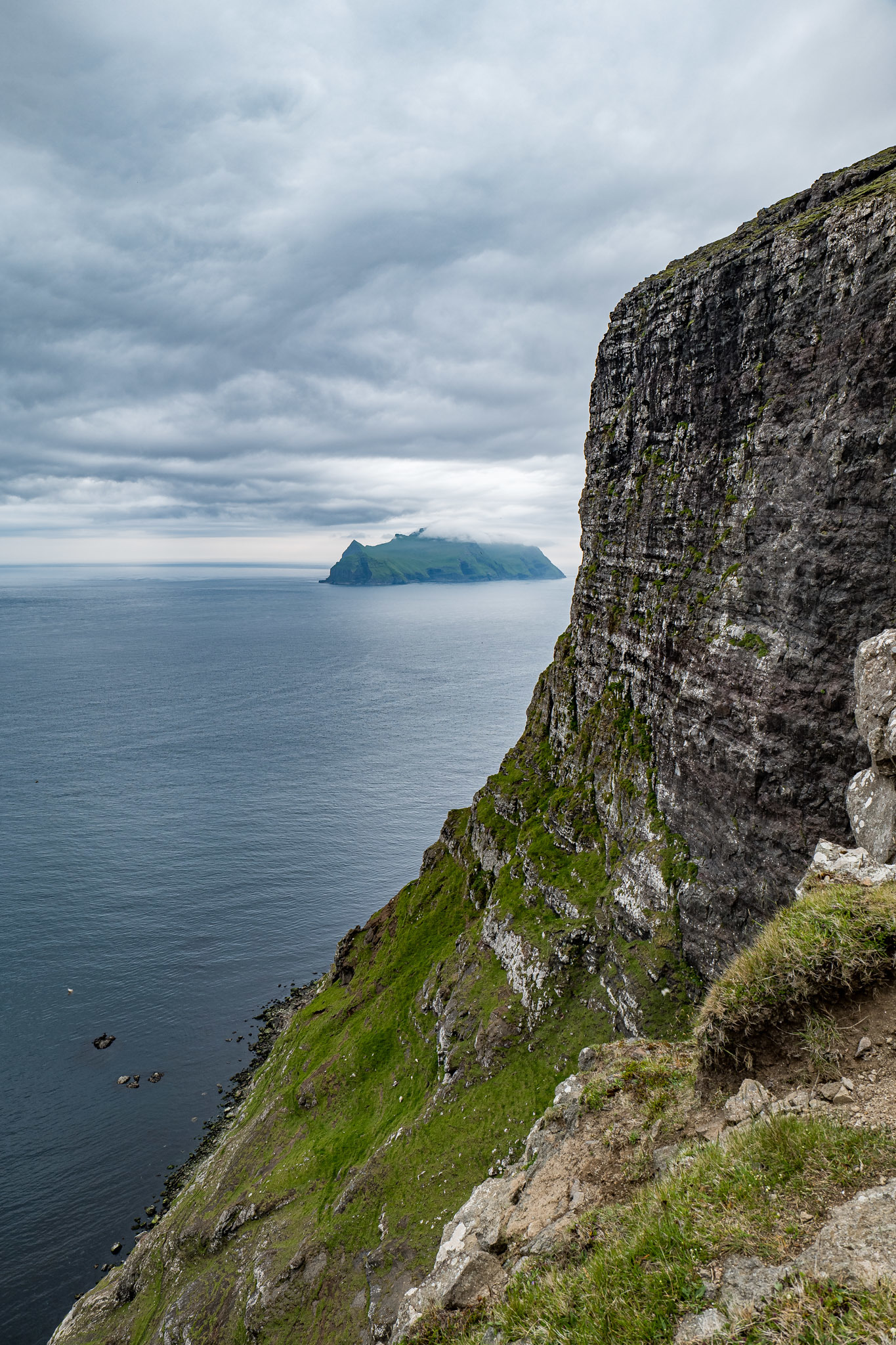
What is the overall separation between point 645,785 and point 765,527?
17.3 meters

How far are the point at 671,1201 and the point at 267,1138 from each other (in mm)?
52326

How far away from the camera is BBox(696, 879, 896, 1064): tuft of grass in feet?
40.1

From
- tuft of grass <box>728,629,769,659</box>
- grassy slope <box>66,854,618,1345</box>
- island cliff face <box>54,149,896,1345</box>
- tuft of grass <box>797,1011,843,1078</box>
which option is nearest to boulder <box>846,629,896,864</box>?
island cliff face <box>54,149,896,1345</box>

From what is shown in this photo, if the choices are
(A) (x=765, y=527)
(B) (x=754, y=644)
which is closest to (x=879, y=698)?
(B) (x=754, y=644)

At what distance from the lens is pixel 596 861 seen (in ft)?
148

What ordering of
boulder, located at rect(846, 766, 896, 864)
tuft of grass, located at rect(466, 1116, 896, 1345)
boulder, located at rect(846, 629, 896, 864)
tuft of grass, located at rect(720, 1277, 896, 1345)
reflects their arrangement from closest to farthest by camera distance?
1. tuft of grass, located at rect(720, 1277, 896, 1345)
2. tuft of grass, located at rect(466, 1116, 896, 1345)
3. boulder, located at rect(846, 766, 896, 864)
4. boulder, located at rect(846, 629, 896, 864)

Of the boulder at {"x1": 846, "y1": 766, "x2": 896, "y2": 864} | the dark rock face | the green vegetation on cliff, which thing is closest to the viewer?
the boulder at {"x1": 846, "y1": 766, "x2": 896, "y2": 864}

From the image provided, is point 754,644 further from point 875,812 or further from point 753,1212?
point 753,1212

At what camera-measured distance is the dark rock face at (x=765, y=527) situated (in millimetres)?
27953

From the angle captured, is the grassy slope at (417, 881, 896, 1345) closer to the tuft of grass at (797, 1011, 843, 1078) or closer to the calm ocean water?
the tuft of grass at (797, 1011, 843, 1078)

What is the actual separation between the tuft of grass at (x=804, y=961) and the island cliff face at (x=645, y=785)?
17967mm

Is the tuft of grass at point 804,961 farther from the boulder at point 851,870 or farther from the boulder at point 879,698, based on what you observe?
the boulder at point 879,698

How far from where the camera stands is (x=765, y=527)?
3231 cm

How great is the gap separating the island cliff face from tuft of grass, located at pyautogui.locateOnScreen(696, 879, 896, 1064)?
1797 centimetres
